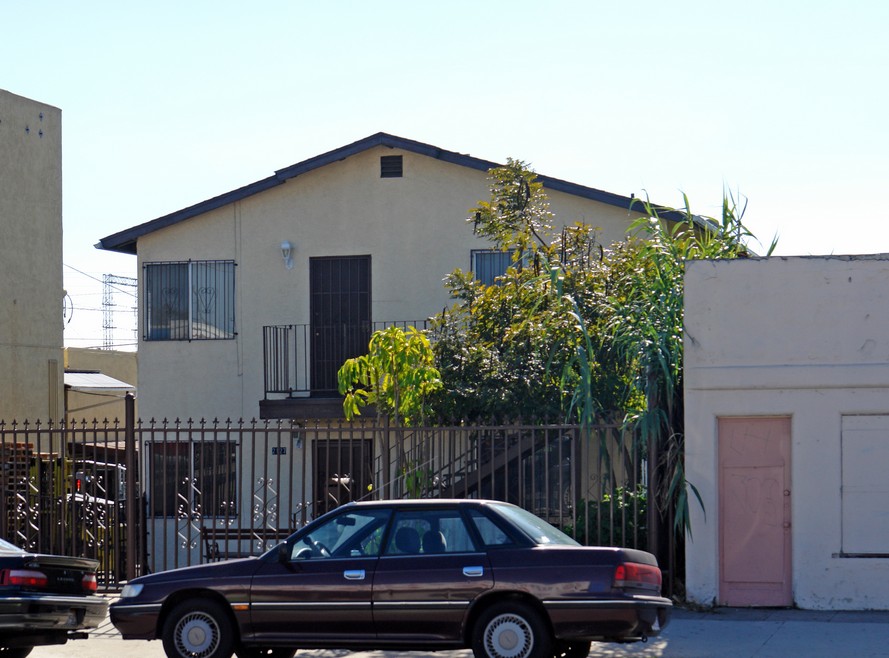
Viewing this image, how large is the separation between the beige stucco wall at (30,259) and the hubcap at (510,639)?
767 inches

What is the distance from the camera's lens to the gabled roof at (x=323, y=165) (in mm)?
19922

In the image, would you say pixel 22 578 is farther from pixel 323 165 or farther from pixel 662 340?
pixel 323 165

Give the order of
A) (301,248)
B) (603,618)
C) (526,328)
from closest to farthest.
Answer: (603,618), (526,328), (301,248)

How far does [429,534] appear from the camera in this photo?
9773 millimetres

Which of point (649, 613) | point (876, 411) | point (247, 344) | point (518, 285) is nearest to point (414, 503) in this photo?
point (649, 613)

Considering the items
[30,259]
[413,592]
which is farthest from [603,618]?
[30,259]

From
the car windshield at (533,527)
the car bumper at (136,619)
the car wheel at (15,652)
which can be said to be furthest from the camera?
the car wheel at (15,652)

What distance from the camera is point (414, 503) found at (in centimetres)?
988

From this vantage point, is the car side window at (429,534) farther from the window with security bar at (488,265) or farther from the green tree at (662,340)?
the window with security bar at (488,265)

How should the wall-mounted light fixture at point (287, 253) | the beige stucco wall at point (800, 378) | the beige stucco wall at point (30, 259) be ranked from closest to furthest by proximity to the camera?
the beige stucco wall at point (800, 378) < the wall-mounted light fixture at point (287, 253) < the beige stucco wall at point (30, 259)

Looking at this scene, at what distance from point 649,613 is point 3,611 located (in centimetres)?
512

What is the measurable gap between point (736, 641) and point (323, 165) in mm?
12513

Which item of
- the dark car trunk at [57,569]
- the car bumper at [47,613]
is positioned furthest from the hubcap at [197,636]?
the dark car trunk at [57,569]

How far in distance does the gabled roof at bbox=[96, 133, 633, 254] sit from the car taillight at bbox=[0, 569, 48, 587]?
11.8 m
